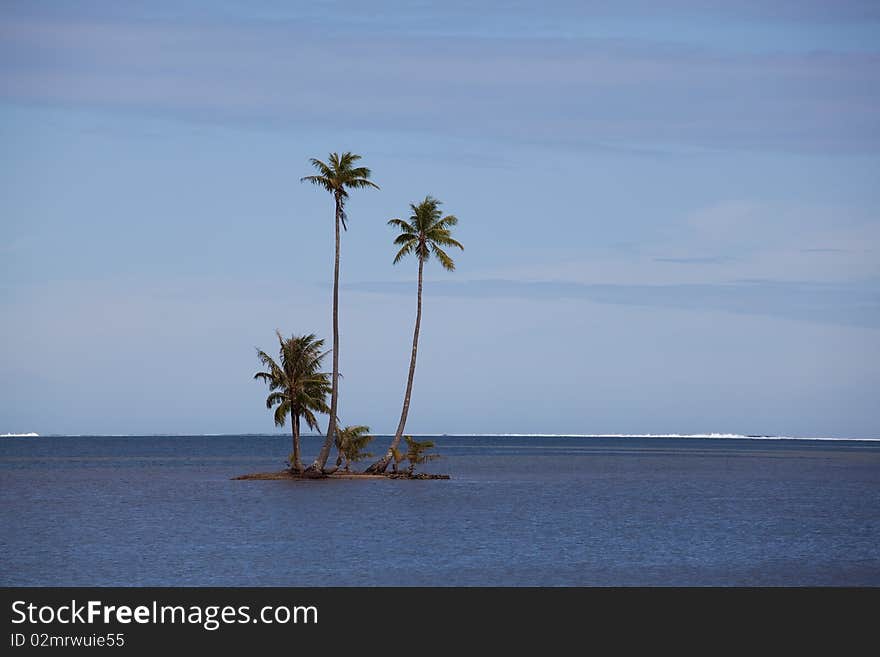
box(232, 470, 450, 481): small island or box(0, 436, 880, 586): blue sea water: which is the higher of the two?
box(232, 470, 450, 481): small island

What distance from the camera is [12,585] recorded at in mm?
38469

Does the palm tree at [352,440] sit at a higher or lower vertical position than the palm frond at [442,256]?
lower

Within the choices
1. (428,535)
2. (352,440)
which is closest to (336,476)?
(352,440)

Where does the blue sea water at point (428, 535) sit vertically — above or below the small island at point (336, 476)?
below

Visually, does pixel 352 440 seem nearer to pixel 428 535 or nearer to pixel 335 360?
pixel 335 360

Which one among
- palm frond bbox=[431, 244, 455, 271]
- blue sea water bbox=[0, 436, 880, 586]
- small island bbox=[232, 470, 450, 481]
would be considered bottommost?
blue sea water bbox=[0, 436, 880, 586]

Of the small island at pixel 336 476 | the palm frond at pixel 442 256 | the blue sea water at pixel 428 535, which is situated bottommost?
the blue sea water at pixel 428 535

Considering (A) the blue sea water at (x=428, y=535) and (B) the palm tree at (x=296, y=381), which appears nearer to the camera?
(A) the blue sea water at (x=428, y=535)

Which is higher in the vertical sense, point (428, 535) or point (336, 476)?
point (336, 476)

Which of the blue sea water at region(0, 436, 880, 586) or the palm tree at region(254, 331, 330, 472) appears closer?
the blue sea water at region(0, 436, 880, 586)

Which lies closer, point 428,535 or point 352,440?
point 428,535

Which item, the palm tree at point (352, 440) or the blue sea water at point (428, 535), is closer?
the blue sea water at point (428, 535)
